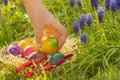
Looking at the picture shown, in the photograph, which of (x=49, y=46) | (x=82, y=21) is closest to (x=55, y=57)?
(x=49, y=46)

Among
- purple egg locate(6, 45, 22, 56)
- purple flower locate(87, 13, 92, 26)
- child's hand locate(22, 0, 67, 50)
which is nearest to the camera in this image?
child's hand locate(22, 0, 67, 50)

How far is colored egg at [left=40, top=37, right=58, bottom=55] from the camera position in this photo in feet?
9.99

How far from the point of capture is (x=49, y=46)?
10.0 feet

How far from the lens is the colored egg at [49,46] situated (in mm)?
3045

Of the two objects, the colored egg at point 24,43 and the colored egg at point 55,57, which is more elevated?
the colored egg at point 24,43

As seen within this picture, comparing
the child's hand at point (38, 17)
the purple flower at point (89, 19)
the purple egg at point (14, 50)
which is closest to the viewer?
the child's hand at point (38, 17)

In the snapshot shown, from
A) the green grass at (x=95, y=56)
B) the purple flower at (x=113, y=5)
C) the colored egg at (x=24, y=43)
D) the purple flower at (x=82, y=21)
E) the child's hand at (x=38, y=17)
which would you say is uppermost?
the child's hand at (x=38, y=17)

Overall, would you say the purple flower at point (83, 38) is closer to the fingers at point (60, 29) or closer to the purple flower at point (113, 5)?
the fingers at point (60, 29)

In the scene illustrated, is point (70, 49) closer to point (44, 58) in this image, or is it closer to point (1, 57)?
point (44, 58)

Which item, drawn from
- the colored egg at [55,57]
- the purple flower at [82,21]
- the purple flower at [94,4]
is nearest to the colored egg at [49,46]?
the colored egg at [55,57]

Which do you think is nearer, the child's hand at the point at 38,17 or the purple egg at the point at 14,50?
the child's hand at the point at 38,17

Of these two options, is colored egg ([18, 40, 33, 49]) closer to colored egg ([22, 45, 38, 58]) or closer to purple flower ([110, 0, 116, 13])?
colored egg ([22, 45, 38, 58])

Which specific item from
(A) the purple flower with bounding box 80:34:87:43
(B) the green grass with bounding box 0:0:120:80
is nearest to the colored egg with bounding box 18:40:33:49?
(B) the green grass with bounding box 0:0:120:80

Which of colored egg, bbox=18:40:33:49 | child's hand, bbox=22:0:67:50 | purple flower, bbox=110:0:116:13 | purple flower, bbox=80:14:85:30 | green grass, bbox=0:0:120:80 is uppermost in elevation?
child's hand, bbox=22:0:67:50
